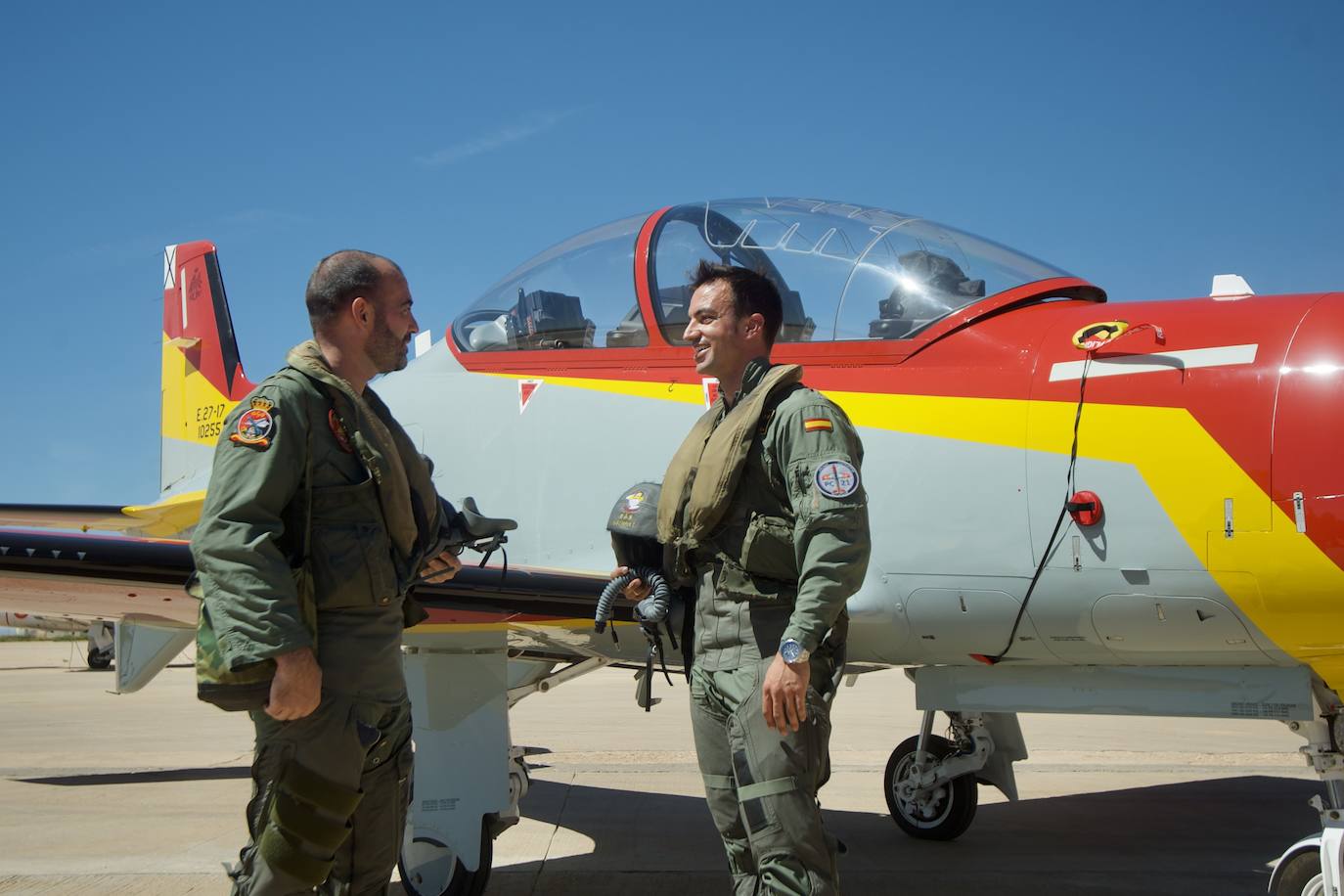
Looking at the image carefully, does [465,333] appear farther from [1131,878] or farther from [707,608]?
[1131,878]

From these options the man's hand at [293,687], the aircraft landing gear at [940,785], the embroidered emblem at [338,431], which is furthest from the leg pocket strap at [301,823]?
the aircraft landing gear at [940,785]

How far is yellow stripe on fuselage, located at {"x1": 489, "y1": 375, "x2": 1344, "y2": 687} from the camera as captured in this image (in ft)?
11.0

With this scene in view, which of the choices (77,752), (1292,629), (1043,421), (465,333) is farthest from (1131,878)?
(77,752)

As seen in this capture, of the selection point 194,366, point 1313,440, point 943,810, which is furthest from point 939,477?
point 194,366

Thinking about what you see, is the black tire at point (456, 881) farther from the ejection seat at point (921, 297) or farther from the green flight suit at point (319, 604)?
the ejection seat at point (921, 297)

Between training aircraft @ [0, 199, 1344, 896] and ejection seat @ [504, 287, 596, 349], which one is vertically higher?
ejection seat @ [504, 287, 596, 349]

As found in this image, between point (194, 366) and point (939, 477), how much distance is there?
7949 millimetres

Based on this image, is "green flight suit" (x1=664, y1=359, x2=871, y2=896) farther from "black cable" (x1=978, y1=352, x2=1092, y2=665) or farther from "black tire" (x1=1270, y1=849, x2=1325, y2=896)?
"black tire" (x1=1270, y1=849, x2=1325, y2=896)

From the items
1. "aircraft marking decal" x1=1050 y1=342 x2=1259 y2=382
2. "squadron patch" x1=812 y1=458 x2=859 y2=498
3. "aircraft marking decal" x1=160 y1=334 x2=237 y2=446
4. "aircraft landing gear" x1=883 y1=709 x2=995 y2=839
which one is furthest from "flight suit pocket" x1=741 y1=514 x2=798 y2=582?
"aircraft marking decal" x1=160 y1=334 x2=237 y2=446

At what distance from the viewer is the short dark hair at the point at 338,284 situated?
2604 mm

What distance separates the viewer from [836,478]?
2.65 metres

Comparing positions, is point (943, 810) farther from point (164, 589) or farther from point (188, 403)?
point (188, 403)

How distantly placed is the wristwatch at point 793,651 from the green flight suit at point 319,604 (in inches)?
36.1

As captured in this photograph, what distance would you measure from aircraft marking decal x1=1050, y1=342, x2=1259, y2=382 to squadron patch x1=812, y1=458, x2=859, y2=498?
1.48m
